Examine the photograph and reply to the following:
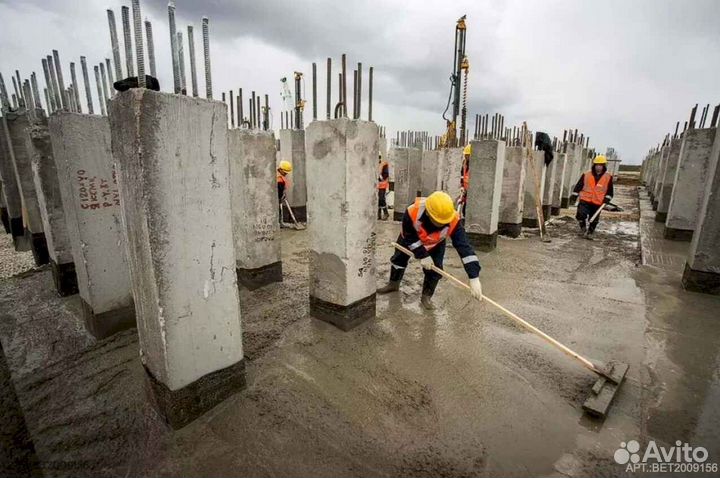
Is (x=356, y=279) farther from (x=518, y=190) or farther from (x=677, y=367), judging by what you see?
(x=518, y=190)

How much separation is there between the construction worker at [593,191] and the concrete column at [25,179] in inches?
421

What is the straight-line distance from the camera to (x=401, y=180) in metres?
9.48

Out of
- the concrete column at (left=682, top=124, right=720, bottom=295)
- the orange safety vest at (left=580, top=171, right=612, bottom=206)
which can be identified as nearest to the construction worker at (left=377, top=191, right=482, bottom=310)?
the concrete column at (left=682, top=124, right=720, bottom=295)

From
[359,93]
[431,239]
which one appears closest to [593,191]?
[431,239]

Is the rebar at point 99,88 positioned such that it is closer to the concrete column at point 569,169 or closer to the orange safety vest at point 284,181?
the orange safety vest at point 284,181

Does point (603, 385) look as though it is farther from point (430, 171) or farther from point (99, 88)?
point (430, 171)

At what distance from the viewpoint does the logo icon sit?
2.18 metres

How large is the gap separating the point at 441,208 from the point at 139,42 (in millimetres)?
2853

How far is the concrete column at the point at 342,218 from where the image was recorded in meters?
3.31

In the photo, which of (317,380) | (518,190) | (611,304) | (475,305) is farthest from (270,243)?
(518,190)

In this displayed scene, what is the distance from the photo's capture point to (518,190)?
754 cm

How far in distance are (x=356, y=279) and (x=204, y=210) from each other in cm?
184

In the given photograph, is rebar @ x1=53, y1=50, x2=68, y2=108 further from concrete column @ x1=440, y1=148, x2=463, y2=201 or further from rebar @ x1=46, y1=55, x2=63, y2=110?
concrete column @ x1=440, y1=148, x2=463, y2=201

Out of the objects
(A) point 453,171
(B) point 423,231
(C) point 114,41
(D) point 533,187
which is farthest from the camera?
(D) point 533,187
